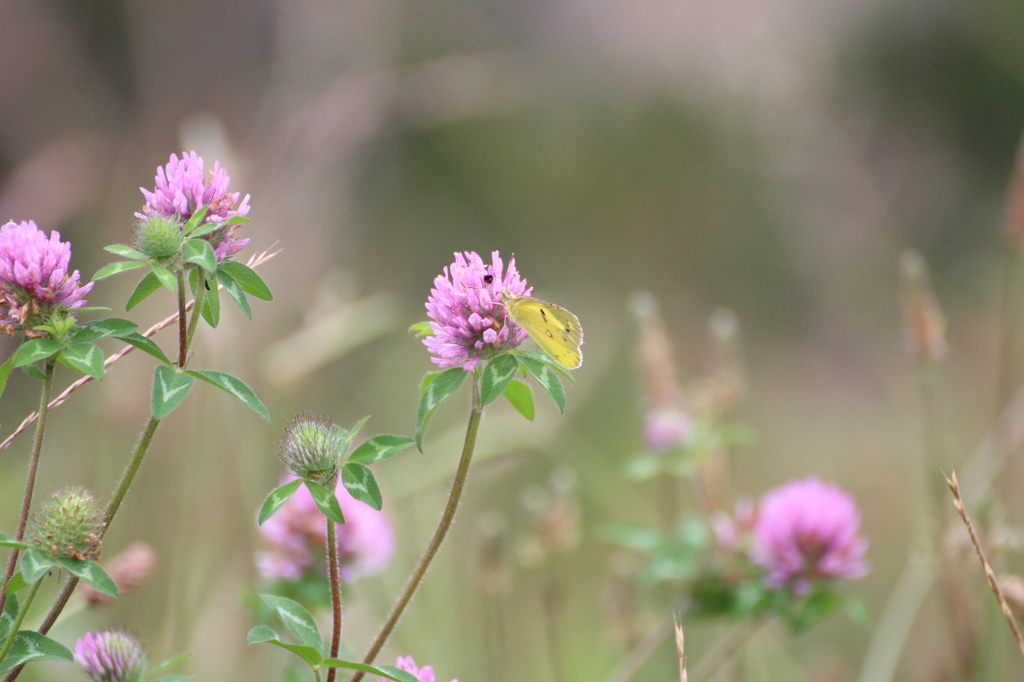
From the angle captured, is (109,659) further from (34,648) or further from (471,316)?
(471,316)

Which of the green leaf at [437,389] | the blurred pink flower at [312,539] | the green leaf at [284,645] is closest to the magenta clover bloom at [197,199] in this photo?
the green leaf at [437,389]

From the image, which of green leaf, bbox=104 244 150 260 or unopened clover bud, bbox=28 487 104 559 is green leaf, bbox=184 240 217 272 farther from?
unopened clover bud, bbox=28 487 104 559

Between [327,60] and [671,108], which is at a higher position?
[671,108]

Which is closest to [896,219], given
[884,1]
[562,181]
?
[884,1]

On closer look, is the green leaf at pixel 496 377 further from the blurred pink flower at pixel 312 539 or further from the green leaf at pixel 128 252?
the blurred pink flower at pixel 312 539

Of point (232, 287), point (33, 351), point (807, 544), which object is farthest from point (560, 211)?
point (33, 351)

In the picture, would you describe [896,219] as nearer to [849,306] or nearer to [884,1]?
[849,306]
